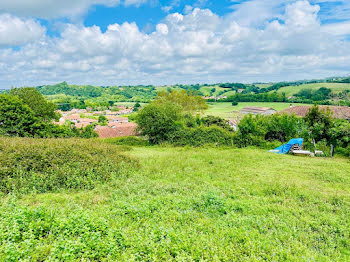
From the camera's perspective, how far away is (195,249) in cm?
327

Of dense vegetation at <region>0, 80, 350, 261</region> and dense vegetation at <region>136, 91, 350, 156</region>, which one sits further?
dense vegetation at <region>136, 91, 350, 156</region>

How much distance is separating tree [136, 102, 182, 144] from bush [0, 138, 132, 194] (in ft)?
45.9

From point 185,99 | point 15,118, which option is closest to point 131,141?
point 15,118

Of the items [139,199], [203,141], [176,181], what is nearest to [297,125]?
[203,141]

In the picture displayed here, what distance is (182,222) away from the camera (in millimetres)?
4168

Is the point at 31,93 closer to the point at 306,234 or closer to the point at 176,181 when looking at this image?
the point at 176,181

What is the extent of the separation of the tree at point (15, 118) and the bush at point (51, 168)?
49.8 ft

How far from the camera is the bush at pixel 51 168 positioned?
6.03m

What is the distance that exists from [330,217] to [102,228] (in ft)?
15.7

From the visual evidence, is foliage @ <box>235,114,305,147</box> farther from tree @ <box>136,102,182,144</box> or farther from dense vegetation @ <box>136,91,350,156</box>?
tree @ <box>136,102,182,144</box>

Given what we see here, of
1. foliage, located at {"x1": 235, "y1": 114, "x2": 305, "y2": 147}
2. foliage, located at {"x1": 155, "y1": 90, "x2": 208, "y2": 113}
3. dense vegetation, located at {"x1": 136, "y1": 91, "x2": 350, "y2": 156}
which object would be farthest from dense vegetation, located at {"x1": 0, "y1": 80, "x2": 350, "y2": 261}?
foliage, located at {"x1": 155, "y1": 90, "x2": 208, "y2": 113}

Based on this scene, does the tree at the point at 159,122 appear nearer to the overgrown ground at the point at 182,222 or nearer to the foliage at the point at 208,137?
the foliage at the point at 208,137

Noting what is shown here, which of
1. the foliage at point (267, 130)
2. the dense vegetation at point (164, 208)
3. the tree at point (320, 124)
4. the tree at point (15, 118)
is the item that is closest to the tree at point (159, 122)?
the foliage at point (267, 130)

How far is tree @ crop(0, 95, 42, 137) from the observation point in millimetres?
19422
